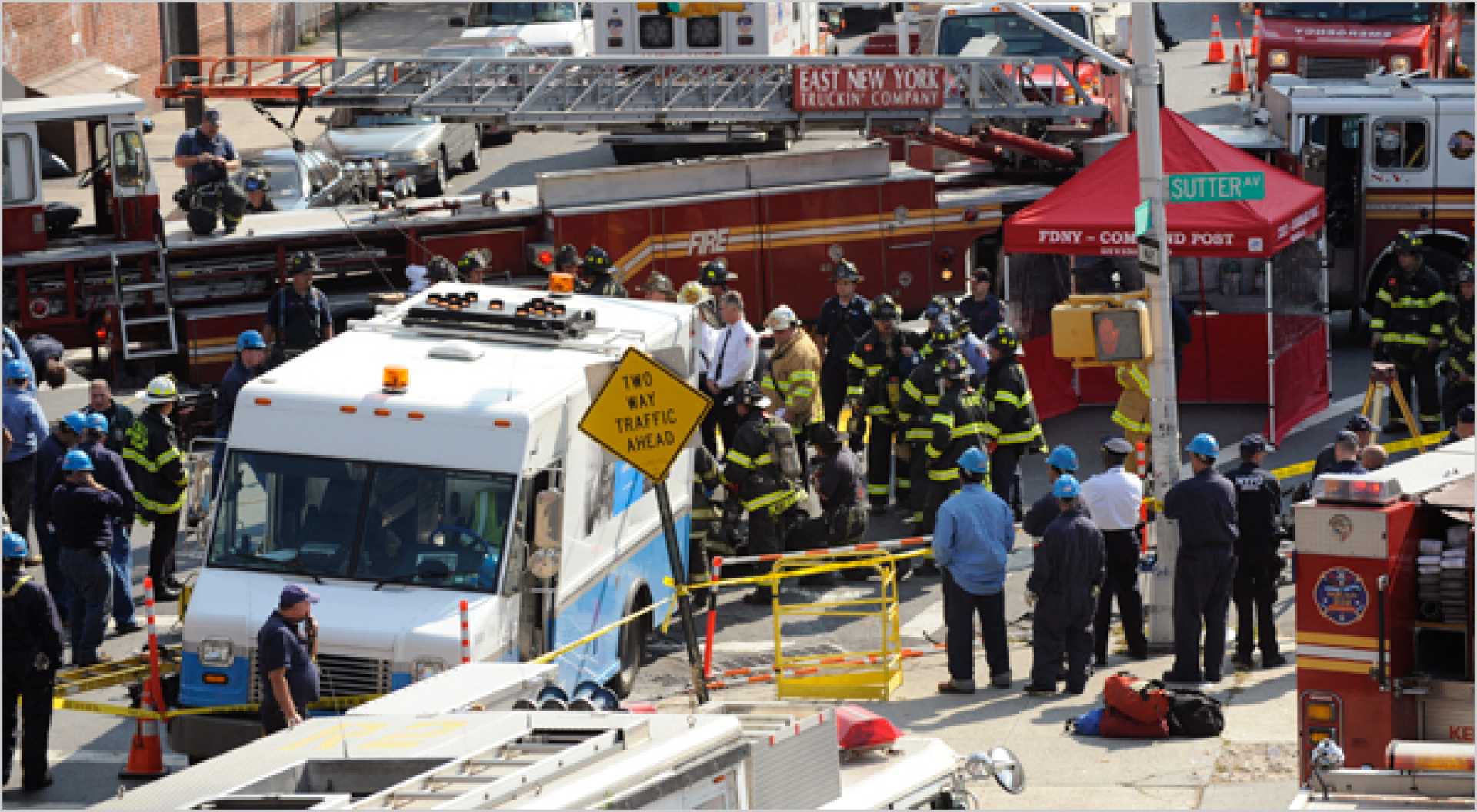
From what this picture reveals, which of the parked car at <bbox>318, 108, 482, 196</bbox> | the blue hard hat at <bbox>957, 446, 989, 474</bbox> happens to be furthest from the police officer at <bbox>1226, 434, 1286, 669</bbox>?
the parked car at <bbox>318, 108, 482, 196</bbox>

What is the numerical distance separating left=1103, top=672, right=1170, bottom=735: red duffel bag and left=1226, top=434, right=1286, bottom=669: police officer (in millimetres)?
1518

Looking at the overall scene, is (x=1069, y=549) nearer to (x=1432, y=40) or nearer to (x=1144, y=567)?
(x=1144, y=567)

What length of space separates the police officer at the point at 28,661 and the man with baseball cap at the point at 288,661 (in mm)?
1676

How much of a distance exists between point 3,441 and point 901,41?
1464 cm

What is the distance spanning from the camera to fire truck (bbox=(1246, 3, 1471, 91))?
28.0 meters

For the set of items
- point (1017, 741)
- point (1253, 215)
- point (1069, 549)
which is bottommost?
point (1017, 741)

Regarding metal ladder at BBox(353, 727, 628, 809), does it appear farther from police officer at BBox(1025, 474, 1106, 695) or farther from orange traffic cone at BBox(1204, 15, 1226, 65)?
orange traffic cone at BBox(1204, 15, 1226, 65)

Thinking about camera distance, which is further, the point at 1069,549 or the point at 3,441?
the point at 3,441

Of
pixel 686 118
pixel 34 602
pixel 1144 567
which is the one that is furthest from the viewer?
pixel 686 118

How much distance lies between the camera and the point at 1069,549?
14367mm

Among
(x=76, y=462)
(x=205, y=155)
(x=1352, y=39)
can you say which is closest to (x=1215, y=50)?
(x=1352, y=39)

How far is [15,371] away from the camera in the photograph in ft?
58.5

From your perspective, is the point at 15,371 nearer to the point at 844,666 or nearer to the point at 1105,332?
the point at 844,666

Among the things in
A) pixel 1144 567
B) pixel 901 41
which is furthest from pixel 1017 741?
pixel 901 41
